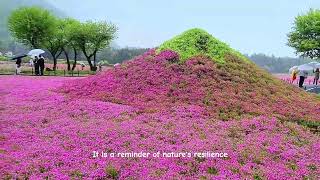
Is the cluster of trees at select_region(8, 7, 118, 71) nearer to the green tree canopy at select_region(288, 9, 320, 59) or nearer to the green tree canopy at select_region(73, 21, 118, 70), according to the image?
the green tree canopy at select_region(73, 21, 118, 70)

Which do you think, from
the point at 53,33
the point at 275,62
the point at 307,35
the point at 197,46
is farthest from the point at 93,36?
the point at 275,62

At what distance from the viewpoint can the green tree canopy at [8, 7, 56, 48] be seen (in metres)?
79.4

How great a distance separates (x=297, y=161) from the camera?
42.5 ft

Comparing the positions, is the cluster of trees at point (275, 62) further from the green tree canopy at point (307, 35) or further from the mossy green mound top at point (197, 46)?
the mossy green mound top at point (197, 46)

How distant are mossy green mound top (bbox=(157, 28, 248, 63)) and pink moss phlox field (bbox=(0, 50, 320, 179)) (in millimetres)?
988

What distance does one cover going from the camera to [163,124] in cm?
1667

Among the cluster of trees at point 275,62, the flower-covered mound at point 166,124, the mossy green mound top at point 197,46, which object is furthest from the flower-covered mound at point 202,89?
the cluster of trees at point 275,62

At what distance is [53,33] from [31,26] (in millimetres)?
5245

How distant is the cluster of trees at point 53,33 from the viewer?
3145 inches

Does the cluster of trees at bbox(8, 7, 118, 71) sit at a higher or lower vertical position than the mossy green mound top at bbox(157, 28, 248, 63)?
higher

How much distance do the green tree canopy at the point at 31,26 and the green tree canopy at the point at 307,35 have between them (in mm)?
51352

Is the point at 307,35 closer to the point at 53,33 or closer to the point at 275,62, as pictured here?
the point at 53,33

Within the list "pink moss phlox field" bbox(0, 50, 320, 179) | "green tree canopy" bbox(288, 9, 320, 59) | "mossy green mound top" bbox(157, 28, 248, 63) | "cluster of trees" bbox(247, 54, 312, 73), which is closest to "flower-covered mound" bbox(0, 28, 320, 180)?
"pink moss phlox field" bbox(0, 50, 320, 179)

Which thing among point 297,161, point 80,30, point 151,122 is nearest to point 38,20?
point 80,30
